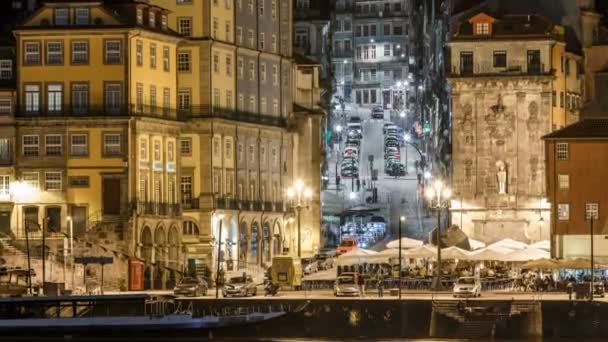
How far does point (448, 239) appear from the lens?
15725 centimetres

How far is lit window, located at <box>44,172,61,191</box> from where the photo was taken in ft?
529

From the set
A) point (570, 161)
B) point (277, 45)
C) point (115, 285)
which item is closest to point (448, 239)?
point (570, 161)

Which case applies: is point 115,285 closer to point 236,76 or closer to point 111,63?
point 111,63

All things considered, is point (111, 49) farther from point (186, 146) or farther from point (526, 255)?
point (526, 255)

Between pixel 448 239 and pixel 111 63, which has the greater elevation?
pixel 111 63

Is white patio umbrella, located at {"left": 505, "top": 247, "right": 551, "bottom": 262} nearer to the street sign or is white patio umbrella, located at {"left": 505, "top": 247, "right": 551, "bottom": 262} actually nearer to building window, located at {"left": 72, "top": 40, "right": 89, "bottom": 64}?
the street sign

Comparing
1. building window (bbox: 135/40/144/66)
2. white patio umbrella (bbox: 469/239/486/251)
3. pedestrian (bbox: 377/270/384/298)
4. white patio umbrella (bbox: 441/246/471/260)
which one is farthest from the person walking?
building window (bbox: 135/40/144/66)

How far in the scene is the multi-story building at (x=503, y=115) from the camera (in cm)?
17725

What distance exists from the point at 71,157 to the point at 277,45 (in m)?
28.4

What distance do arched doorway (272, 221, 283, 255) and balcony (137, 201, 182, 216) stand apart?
1491 centimetres

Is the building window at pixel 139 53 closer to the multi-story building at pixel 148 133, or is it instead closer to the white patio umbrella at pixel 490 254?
the multi-story building at pixel 148 133

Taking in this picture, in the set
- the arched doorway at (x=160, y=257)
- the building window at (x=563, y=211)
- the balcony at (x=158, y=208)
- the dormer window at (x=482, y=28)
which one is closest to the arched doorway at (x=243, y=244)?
the balcony at (x=158, y=208)

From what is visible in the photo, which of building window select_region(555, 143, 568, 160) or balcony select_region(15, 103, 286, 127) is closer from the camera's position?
balcony select_region(15, 103, 286, 127)

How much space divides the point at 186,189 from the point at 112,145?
1236 cm
